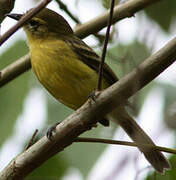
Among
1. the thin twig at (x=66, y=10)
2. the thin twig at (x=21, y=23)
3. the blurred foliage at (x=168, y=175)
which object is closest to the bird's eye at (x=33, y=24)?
the thin twig at (x=66, y=10)

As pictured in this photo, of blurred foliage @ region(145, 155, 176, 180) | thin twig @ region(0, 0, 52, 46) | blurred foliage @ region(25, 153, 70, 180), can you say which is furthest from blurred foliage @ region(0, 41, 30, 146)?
thin twig @ region(0, 0, 52, 46)

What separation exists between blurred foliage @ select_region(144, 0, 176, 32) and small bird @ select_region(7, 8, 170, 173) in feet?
2.57

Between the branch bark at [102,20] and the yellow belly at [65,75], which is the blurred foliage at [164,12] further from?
the yellow belly at [65,75]

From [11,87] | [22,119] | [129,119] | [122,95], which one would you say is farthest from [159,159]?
[122,95]

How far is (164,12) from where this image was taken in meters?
3.54

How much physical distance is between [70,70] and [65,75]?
80mm

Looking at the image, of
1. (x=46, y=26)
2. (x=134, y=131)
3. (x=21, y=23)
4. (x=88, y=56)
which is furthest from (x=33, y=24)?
(x=21, y=23)

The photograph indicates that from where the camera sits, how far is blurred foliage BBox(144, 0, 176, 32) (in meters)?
3.44

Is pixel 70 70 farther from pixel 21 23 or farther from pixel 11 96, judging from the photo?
pixel 21 23

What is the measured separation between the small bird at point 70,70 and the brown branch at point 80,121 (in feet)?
4.30

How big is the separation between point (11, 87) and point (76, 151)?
1.02 m

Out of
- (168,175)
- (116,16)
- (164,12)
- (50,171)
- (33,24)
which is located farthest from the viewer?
(33,24)

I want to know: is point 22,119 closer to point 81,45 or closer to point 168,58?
point 81,45

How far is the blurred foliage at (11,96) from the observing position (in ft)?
13.2
